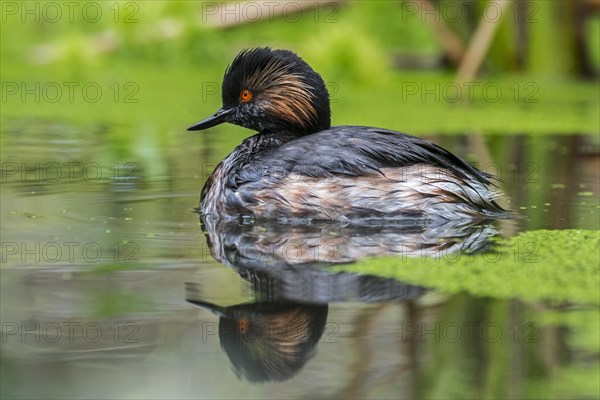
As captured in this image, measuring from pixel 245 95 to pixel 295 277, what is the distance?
91.0 inches

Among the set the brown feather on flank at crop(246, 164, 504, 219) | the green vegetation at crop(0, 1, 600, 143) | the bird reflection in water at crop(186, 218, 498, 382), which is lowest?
the bird reflection in water at crop(186, 218, 498, 382)

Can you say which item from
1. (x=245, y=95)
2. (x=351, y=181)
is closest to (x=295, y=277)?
(x=351, y=181)

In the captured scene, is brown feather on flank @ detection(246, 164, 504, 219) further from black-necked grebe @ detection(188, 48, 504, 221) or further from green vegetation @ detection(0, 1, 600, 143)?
green vegetation @ detection(0, 1, 600, 143)

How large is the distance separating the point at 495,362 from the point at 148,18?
42.6 feet

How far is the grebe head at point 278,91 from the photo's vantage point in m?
7.12

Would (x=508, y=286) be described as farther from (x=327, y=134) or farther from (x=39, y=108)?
(x=39, y=108)

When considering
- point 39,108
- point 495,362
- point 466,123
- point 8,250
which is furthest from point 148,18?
point 495,362

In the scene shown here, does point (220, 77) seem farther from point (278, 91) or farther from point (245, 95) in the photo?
Result: point (278, 91)

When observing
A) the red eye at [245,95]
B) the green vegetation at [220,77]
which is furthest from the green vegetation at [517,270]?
the green vegetation at [220,77]

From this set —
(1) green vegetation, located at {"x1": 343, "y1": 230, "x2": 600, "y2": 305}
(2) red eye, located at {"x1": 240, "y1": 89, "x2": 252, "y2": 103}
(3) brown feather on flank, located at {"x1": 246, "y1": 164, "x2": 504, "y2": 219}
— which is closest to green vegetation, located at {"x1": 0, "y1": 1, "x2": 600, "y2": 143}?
(2) red eye, located at {"x1": 240, "y1": 89, "x2": 252, "y2": 103}

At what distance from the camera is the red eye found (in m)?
7.30

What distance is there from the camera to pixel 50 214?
22.9 ft

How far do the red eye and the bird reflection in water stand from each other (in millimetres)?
880

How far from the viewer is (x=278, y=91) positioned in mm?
7172
